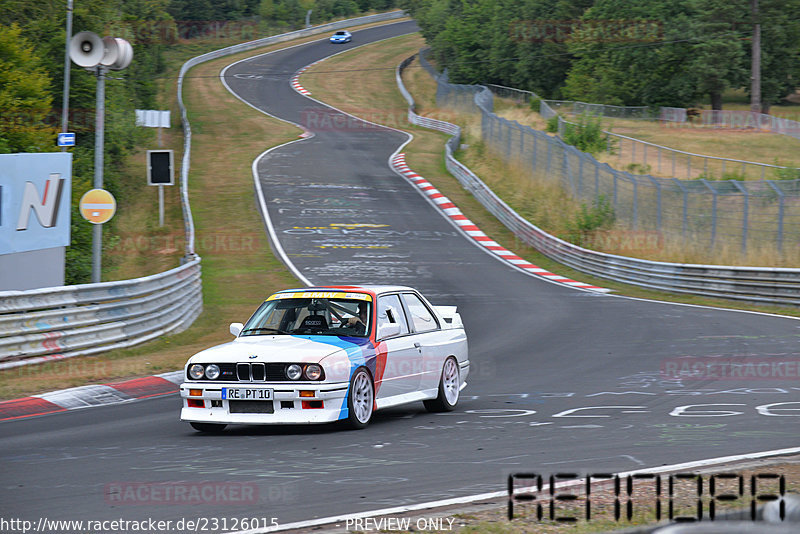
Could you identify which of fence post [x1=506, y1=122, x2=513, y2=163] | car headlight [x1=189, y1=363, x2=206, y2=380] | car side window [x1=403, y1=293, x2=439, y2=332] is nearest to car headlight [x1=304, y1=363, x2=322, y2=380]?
car headlight [x1=189, y1=363, x2=206, y2=380]

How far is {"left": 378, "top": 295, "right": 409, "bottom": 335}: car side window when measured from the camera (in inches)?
415

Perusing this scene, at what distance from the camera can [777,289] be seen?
2342cm

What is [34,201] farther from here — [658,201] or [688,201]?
[658,201]

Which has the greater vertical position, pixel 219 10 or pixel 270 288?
pixel 219 10

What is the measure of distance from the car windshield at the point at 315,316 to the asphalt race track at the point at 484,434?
3.43 feet

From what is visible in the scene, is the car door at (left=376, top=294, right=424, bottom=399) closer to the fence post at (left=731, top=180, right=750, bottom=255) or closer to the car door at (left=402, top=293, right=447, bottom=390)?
the car door at (left=402, top=293, right=447, bottom=390)

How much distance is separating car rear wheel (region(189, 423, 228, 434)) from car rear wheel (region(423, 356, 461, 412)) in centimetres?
249

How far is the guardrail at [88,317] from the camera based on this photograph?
44.7ft

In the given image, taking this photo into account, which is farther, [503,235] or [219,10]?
[219,10]

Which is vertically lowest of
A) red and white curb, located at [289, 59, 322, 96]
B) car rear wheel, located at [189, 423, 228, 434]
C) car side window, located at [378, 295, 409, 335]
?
car rear wheel, located at [189, 423, 228, 434]

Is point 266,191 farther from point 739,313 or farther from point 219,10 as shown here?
point 219,10

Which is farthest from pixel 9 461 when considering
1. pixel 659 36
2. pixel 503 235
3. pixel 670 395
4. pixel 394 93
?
pixel 659 36

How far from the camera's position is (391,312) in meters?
10.7

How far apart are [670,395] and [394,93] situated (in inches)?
2616
